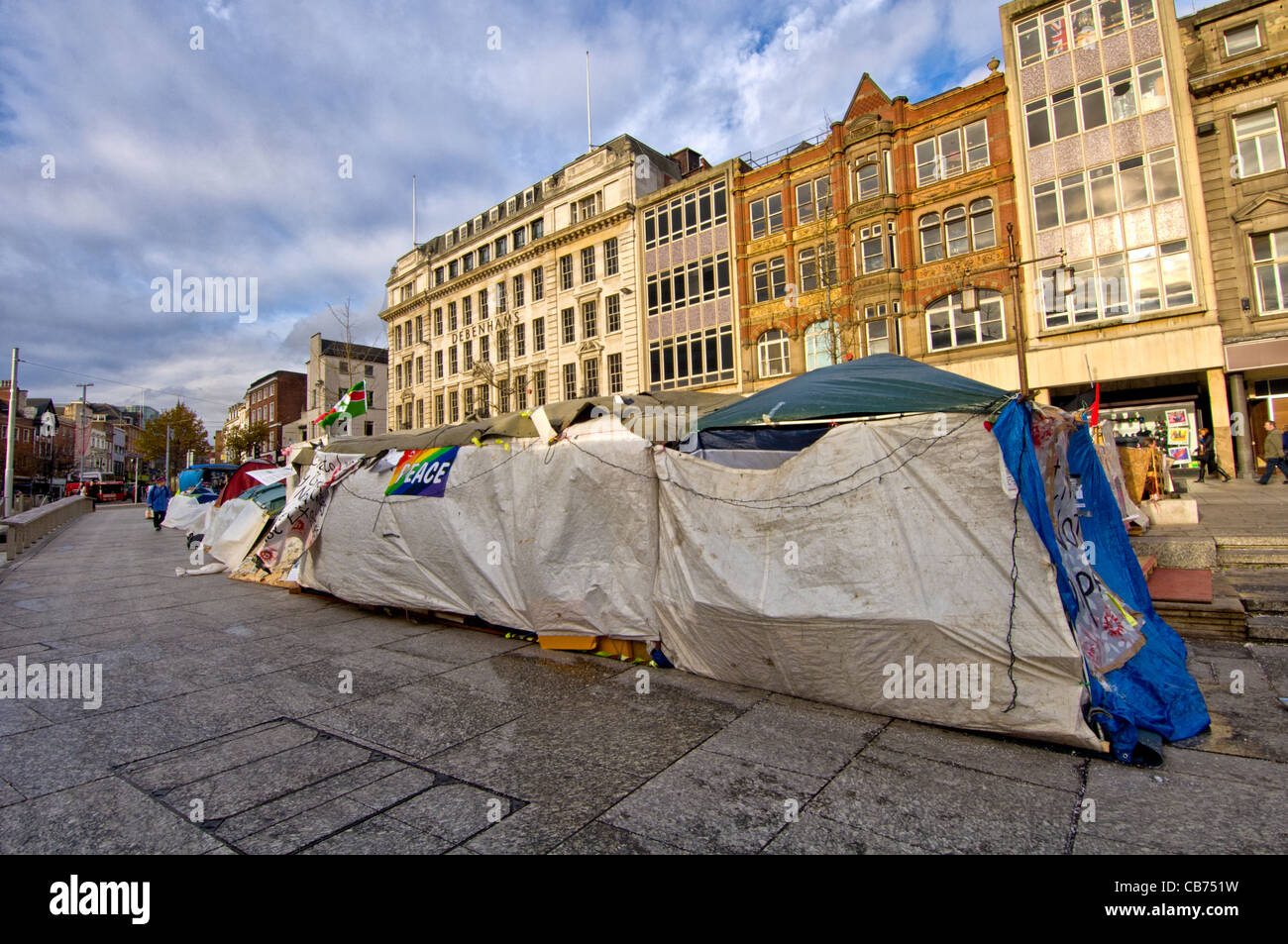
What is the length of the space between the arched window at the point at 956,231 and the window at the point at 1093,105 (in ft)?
14.9

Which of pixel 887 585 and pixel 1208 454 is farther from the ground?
pixel 1208 454

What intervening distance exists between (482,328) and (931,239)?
28.1m

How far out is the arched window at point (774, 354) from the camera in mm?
27203

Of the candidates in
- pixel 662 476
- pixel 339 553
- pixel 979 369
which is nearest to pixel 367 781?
pixel 662 476

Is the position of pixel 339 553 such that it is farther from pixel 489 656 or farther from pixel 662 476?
pixel 662 476

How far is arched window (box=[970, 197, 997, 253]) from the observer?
22.8 metres

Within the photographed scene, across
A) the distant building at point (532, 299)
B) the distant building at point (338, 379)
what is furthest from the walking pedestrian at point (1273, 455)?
the distant building at point (338, 379)

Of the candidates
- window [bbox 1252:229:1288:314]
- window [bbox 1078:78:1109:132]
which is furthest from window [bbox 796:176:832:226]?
window [bbox 1252:229:1288:314]

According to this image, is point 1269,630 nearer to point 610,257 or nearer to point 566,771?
point 566,771

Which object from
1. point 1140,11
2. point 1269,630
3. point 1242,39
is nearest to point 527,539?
point 1269,630

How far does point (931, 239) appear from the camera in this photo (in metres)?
24.0

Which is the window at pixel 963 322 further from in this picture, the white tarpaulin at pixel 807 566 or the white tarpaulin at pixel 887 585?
the white tarpaulin at pixel 887 585

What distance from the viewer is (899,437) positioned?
4574mm

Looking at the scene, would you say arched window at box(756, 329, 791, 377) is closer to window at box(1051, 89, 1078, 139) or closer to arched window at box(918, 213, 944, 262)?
arched window at box(918, 213, 944, 262)
